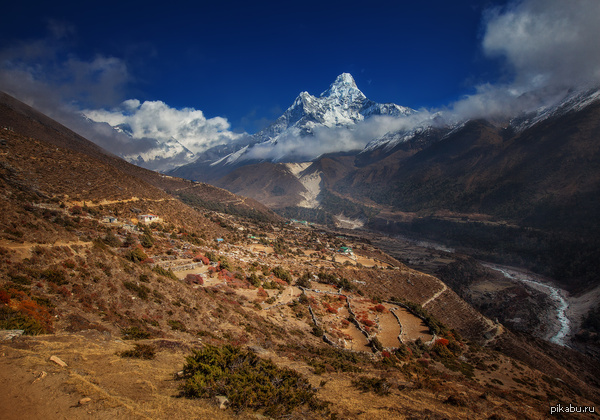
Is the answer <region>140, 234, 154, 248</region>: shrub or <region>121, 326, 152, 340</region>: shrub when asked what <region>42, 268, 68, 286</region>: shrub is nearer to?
<region>121, 326, 152, 340</region>: shrub

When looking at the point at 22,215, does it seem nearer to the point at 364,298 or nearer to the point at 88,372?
the point at 88,372

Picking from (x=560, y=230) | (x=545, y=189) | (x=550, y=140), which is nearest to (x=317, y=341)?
(x=560, y=230)

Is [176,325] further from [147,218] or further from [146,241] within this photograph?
[147,218]

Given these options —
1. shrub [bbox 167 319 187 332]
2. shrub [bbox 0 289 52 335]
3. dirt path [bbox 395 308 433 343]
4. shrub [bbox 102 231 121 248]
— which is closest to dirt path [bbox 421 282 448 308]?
dirt path [bbox 395 308 433 343]

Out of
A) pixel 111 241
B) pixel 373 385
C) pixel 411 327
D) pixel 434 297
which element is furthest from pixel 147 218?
pixel 434 297

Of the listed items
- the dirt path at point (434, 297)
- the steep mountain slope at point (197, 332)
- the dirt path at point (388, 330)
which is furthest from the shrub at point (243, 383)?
the dirt path at point (434, 297)

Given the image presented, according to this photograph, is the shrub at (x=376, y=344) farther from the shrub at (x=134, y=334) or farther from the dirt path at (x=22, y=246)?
the dirt path at (x=22, y=246)
